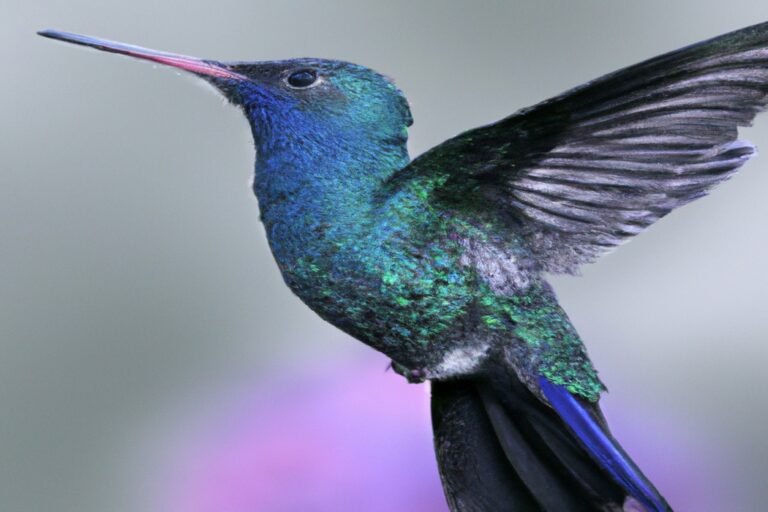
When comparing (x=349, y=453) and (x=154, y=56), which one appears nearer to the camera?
(x=154, y=56)

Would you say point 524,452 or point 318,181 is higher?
point 318,181

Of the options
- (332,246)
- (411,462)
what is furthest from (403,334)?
(411,462)

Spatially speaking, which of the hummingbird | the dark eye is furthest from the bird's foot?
the dark eye

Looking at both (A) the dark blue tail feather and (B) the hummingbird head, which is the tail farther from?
(B) the hummingbird head

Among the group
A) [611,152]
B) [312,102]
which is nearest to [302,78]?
[312,102]

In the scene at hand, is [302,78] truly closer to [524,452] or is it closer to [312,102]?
[312,102]

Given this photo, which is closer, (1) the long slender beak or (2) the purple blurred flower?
(1) the long slender beak
